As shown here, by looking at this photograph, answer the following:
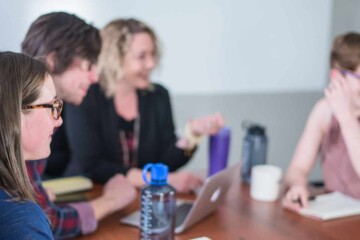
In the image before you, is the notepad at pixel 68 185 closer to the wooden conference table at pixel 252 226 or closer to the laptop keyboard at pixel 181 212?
the wooden conference table at pixel 252 226

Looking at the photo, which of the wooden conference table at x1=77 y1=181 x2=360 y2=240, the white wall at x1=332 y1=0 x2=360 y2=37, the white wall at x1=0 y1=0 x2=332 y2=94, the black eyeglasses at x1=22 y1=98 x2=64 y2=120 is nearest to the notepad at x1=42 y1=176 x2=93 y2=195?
the wooden conference table at x1=77 y1=181 x2=360 y2=240

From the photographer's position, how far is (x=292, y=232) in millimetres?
1328

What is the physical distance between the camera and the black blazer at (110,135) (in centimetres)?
185

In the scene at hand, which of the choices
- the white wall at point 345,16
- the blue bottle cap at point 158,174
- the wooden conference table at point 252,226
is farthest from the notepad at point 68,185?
the white wall at point 345,16

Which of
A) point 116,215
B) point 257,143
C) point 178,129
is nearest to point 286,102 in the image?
point 178,129

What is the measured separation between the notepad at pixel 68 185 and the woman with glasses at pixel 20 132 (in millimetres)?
632

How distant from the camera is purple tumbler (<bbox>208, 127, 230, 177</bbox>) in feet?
5.57

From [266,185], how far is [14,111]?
3.02ft

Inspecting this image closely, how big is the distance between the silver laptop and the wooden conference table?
0.02m

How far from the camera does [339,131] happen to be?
70.4 inches

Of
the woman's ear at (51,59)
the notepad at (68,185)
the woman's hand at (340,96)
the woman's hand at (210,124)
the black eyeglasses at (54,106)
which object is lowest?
the notepad at (68,185)

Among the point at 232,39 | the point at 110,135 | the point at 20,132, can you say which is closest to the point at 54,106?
the point at 20,132

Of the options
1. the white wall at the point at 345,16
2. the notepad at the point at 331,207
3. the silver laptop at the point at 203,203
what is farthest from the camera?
the white wall at the point at 345,16

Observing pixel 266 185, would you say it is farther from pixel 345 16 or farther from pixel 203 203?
pixel 345 16
